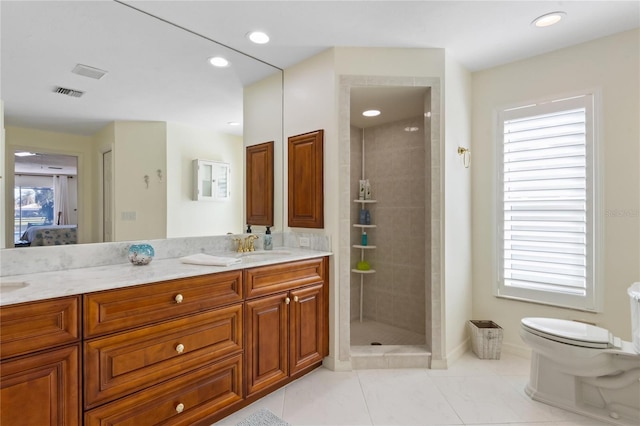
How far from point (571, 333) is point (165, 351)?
241cm

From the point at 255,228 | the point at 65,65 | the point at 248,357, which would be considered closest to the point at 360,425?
the point at 248,357

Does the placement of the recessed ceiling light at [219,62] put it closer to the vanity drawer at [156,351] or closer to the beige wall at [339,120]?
the beige wall at [339,120]

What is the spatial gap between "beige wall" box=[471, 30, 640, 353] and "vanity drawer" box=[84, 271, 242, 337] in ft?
7.89

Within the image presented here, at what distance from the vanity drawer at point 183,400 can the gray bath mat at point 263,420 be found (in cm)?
13

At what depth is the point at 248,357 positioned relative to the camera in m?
1.98

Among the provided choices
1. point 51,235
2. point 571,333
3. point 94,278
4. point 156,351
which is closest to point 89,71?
point 51,235

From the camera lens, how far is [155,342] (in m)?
1.58

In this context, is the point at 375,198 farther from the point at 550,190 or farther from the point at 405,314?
the point at 550,190

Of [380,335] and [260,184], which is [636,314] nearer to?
[380,335]

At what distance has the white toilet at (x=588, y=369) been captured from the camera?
6.07ft

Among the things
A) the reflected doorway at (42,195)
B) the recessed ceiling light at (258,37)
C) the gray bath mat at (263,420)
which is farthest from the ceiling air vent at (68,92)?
the gray bath mat at (263,420)

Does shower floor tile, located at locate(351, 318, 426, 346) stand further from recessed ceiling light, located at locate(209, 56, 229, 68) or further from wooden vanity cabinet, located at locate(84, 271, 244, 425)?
recessed ceiling light, located at locate(209, 56, 229, 68)

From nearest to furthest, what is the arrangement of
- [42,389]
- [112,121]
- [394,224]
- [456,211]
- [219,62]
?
[42,389] → [112,121] → [219,62] → [456,211] → [394,224]

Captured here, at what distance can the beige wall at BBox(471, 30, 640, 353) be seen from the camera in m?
2.30
